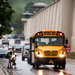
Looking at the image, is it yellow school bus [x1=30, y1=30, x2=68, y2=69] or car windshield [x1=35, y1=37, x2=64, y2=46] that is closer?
yellow school bus [x1=30, y1=30, x2=68, y2=69]

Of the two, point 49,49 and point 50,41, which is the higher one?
point 50,41

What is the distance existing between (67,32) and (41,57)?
45808 millimetres

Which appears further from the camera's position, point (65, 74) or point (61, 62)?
point (61, 62)

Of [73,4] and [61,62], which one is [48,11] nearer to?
[73,4]

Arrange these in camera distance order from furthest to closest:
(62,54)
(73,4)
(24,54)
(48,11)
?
(48,11) → (73,4) → (24,54) → (62,54)

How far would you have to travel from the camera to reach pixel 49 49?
83.9ft

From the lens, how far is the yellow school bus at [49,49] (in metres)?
25.6

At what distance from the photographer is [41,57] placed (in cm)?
2570

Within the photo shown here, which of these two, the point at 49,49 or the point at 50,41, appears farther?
the point at 50,41

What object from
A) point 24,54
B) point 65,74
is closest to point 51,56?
point 65,74

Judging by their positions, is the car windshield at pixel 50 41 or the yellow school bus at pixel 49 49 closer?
the yellow school bus at pixel 49 49

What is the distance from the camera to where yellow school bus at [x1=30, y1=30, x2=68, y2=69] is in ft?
84.1

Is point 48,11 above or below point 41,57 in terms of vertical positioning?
above

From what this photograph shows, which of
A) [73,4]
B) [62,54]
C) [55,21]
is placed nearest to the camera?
[62,54]
